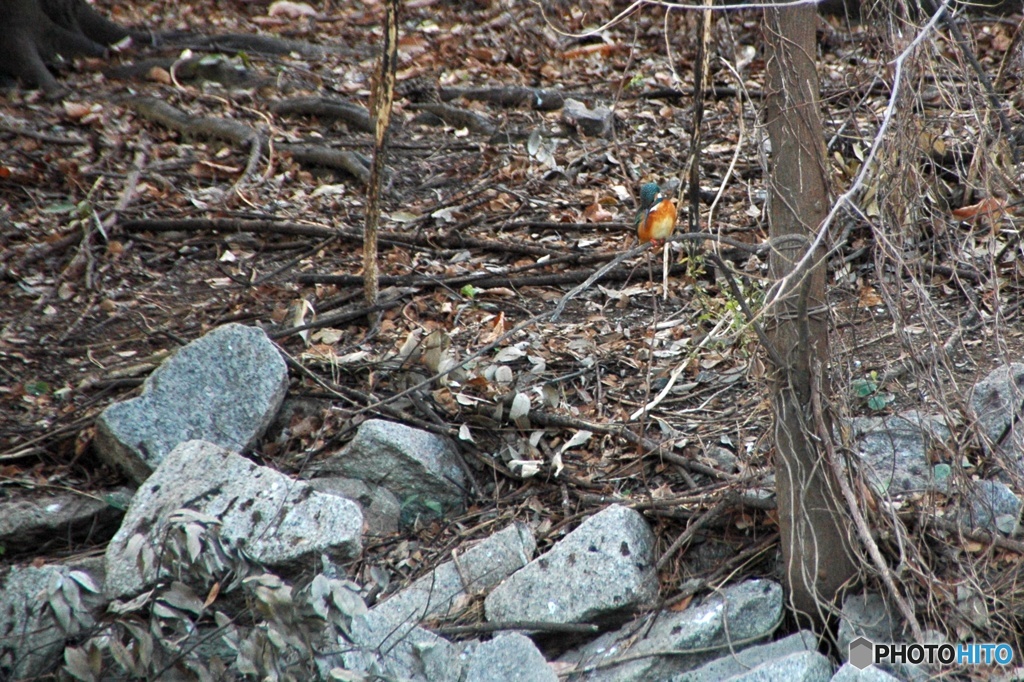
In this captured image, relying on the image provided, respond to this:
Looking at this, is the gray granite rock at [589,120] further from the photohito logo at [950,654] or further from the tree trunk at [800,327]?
the photohito logo at [950,654]

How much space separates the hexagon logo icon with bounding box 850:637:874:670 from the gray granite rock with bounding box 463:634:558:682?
91 cm

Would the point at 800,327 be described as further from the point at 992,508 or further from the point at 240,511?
the point at 240,511

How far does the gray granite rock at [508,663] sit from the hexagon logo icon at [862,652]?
0.91 metres

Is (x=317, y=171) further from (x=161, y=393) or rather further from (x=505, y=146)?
(x=161, y=393)

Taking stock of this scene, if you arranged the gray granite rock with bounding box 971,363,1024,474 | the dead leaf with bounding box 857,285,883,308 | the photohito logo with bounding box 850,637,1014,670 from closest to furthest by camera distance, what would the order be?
1. the photohito logo with bounding box 850,637,1014,670
2. the gray granite rock with bounding box 971,363,1024,474
3. the dead leaf with bounding box 857,285,883,308

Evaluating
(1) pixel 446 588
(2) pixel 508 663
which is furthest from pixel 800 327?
(1) pixel 446 588

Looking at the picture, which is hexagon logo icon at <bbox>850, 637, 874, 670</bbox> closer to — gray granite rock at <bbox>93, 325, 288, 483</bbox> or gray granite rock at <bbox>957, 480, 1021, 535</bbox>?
gray granite rock at <bbox>957, 480, 1021, 535</bbox>

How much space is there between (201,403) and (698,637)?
7.58ft

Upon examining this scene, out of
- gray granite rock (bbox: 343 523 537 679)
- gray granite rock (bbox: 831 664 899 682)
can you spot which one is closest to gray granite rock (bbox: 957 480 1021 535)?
gray granite rock (bbox: 831 664 899 682)

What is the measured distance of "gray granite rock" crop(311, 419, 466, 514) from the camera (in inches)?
149

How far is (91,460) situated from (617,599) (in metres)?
2.40

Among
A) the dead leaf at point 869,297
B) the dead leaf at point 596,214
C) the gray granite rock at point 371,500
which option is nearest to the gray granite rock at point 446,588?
the gray granite rock at point 371,500

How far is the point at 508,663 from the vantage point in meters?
2.79

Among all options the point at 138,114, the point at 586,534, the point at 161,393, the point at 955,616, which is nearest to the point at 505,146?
the point at 138,114
